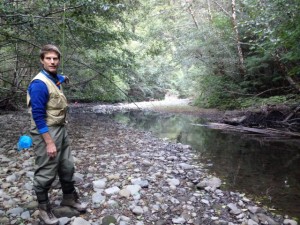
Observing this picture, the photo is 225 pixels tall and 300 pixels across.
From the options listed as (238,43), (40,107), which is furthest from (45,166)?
(238,43)

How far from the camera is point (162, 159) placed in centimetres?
641

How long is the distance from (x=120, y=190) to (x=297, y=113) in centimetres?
875

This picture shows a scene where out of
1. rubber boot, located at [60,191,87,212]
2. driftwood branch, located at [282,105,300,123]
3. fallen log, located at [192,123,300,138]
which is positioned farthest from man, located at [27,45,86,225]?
driftwood branch, located at [282,105,300,123]

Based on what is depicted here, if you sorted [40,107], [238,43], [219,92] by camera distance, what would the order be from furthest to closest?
[219,92] → [238,43] → [40,107]

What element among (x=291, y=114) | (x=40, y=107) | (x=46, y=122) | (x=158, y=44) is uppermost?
(x=158, y=44)

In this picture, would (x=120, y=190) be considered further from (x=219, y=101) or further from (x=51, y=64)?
(x=219, y=101)

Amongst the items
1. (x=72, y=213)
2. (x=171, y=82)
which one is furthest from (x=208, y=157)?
(x=171, y=82)

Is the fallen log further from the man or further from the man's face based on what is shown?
the man's face

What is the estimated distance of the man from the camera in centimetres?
299

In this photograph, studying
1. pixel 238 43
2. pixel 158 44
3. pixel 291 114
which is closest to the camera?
pixel 291 114

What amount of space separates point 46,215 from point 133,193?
1406mm

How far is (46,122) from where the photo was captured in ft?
10.2

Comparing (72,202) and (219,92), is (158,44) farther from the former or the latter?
(72,202)

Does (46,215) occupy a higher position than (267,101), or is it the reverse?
(267,101)
